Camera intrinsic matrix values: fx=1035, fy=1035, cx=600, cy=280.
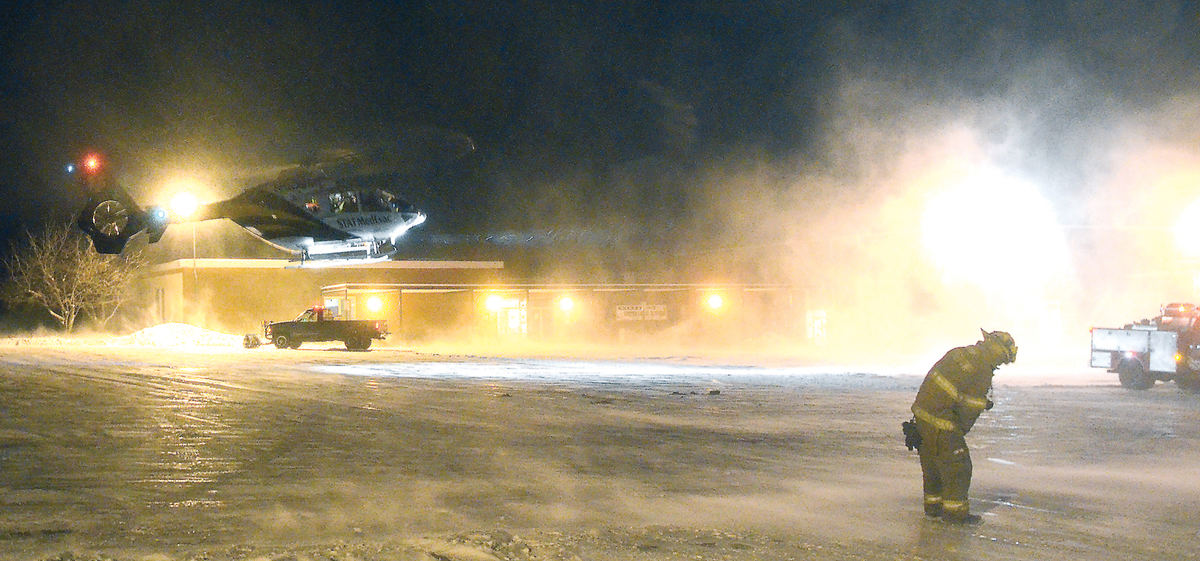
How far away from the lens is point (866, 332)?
47406mm

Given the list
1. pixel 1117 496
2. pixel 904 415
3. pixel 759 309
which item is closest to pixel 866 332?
pixel 759 309

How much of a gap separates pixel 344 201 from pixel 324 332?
34.9 feet

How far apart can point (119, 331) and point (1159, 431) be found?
212 ft

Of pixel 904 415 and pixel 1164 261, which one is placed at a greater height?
pixel 1164 261

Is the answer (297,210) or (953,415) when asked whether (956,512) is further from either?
(297,210)

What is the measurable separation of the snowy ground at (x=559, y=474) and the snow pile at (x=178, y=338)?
76.7ft

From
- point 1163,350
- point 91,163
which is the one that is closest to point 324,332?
point 91,163

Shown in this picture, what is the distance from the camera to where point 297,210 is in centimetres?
3130

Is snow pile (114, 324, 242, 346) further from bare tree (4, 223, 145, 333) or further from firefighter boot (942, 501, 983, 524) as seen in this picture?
firefighter boot (942, 501, 983, 524)

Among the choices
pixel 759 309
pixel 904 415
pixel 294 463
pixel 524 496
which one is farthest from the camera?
pixel 759 309

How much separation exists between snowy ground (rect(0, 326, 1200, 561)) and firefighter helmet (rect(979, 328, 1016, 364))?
1.38 metres

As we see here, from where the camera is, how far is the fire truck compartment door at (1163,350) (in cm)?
2231

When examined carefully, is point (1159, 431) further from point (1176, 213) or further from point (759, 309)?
point (759, 309)

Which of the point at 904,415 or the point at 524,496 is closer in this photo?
the point at 524,496
